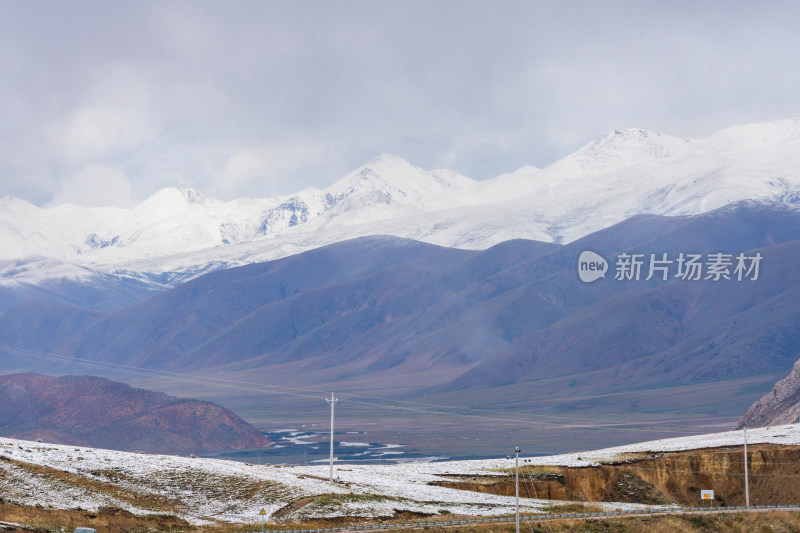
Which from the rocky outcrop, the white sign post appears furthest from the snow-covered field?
the rocky outcrop

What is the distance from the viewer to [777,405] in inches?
6437

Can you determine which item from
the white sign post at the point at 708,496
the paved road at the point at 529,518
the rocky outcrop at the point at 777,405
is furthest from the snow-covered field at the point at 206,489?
the rocky outcrop at the point at 777,405

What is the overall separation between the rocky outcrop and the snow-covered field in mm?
84404

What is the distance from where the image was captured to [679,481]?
8812 cm

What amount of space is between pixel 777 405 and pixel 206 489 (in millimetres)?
117205

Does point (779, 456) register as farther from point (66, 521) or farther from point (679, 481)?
point (66, 521)

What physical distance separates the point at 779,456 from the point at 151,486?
51.3m

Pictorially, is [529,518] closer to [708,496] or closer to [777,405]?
[708,496]

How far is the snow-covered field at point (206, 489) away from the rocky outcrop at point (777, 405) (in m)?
84.4

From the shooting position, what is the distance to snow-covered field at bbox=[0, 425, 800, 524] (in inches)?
2534

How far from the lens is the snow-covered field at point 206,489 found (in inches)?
2534

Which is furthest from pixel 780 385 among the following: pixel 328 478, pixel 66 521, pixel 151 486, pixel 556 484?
pixel 66 521

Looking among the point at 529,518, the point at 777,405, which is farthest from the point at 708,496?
the point at 777,405

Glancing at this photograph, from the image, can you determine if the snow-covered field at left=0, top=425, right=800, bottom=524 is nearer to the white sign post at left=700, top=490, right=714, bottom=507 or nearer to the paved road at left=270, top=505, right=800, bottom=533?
the paved road at left=270, top=505, right=800, bottom=533
